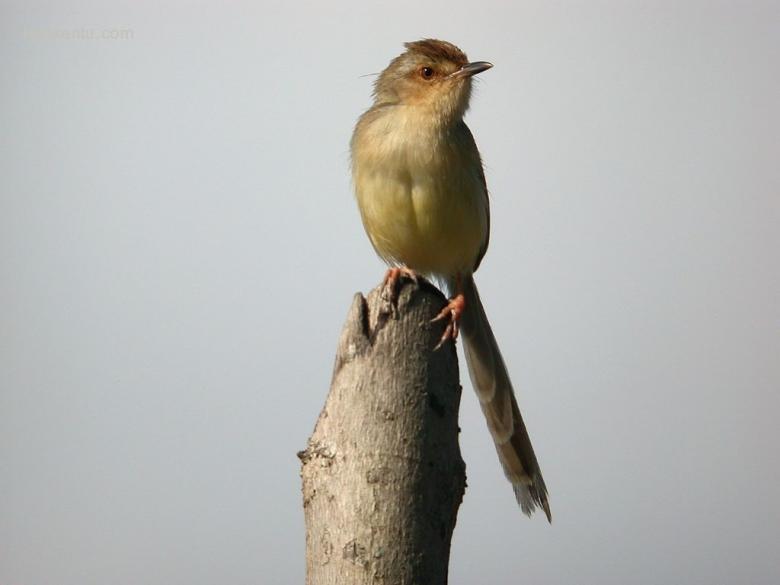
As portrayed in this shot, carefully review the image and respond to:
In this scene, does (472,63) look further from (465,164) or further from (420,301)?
(420,301)

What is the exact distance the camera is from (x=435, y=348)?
343cm

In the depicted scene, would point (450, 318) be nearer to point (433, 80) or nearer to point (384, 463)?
point (384, 463)

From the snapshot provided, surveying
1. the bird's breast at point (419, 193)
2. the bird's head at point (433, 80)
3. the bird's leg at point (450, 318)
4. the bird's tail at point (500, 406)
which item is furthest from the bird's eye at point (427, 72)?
the bird's leg at point (450, 318)

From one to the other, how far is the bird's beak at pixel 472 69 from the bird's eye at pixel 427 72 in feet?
0.45

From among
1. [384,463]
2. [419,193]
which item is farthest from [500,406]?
[384,463]

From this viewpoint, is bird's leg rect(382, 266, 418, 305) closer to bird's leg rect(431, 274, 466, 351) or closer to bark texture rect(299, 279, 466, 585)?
bark texture rect(299, 279, 466, 585)

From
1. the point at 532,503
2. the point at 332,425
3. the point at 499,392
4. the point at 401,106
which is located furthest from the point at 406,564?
the point at 401,106

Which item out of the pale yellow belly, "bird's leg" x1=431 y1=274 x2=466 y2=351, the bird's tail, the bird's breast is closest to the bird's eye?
the bird's breast

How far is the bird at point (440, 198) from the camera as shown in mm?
5004

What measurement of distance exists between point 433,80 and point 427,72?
10 cm

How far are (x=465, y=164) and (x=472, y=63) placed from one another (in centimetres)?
79

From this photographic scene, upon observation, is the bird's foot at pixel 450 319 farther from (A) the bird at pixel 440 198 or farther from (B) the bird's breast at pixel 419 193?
(B) the bird's breast at pixel 419 193

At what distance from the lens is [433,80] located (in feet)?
18.9

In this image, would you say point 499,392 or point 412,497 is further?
point 499,392
